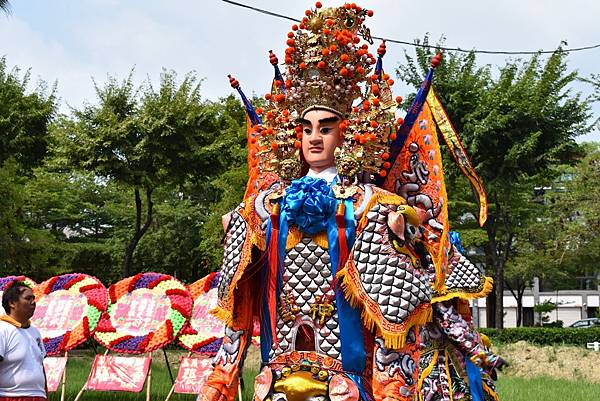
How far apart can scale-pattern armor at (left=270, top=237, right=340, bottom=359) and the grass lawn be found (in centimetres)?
624

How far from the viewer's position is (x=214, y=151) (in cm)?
1523

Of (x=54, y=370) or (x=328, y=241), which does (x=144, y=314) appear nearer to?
(x=54, y=370)

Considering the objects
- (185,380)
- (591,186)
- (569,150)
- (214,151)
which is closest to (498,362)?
(185,380)

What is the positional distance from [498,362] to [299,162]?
9.24 ft

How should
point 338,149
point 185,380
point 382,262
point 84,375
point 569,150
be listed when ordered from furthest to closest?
point 569,150
point 84,375
point 185,380
point 338,149
point 382,262

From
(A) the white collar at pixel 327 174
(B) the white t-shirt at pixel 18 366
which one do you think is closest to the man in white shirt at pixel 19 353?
(B) the white t-shirt at pixel 18 366

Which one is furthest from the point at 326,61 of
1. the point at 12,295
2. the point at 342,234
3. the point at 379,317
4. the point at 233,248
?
the point at 12,295

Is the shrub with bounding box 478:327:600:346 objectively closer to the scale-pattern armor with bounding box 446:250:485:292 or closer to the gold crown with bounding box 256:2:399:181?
the scale-pattern armor with bounding box 446:250:485:292

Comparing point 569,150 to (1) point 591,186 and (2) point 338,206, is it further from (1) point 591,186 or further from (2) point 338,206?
(2) point 338,206

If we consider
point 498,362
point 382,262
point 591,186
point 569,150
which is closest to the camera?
point 382,262

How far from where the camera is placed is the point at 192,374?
832 cm

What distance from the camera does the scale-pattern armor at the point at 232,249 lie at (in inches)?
143

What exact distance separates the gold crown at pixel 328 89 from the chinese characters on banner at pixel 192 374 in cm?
488

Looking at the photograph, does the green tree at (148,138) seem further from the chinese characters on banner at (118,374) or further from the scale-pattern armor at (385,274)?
the scale-pattern armor at (385,274)
